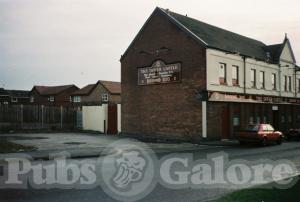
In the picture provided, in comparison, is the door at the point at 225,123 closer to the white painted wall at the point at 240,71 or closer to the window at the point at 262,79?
the white painted wall at the point at 240,71

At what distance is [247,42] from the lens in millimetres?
40469

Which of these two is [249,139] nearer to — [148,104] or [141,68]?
[148,104]

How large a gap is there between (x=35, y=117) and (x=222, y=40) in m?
18.6

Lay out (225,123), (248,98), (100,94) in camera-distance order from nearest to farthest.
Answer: (225,123) → (248,98) → (100,94)

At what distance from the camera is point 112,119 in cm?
3784

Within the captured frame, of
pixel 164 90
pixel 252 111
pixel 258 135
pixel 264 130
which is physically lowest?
pixel 258 135

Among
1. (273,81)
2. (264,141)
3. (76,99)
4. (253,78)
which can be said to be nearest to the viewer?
(264,141)

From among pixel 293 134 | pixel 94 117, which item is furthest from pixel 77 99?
pixel 293 134

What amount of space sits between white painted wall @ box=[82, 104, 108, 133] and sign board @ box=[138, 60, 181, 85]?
5.34m

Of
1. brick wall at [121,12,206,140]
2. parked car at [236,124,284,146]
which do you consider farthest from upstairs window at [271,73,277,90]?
parked car at [236,124,284,146]

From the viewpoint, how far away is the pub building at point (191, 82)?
30453 mm

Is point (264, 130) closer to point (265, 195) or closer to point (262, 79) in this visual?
point (262, 79)

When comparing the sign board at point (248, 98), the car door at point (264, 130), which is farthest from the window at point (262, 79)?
the car door at point (264, 130)

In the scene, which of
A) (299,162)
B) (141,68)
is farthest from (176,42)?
(299,162)
